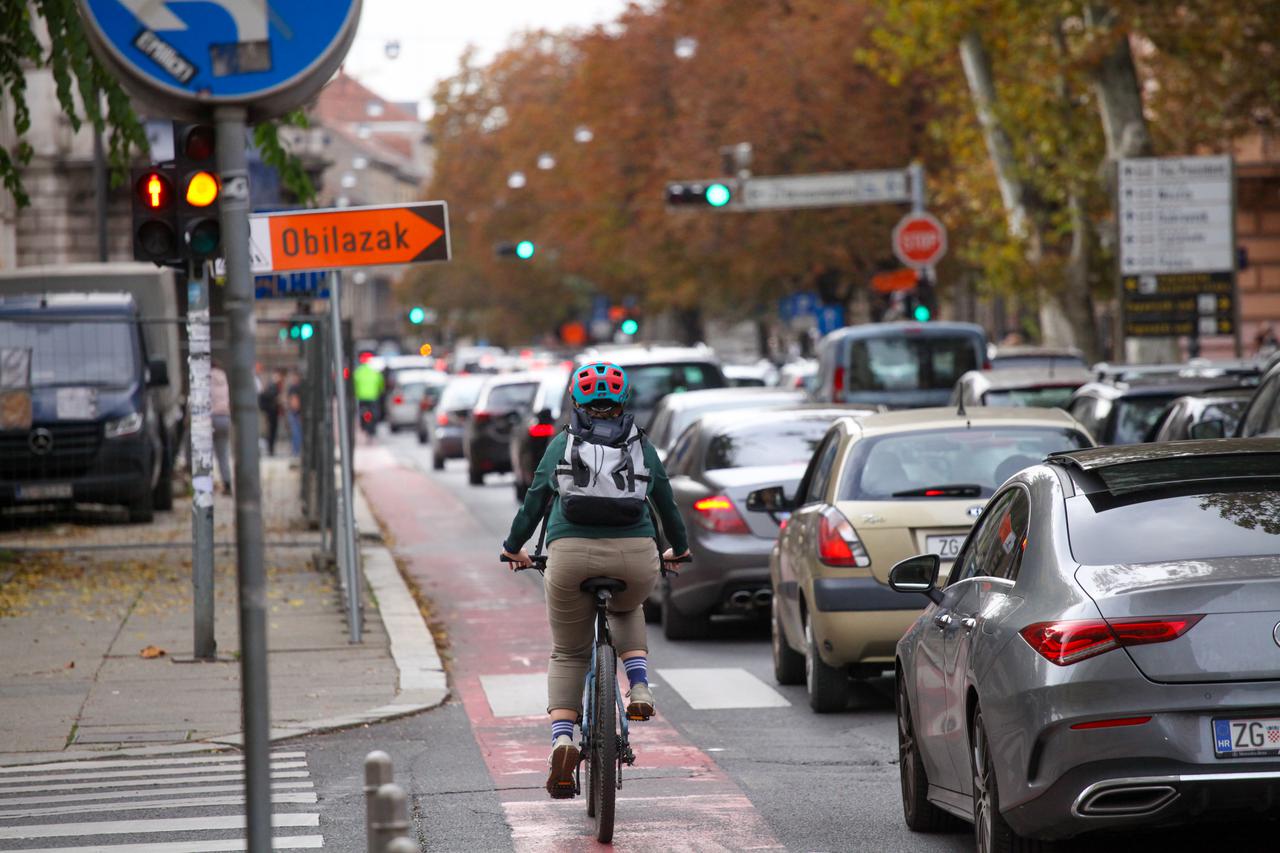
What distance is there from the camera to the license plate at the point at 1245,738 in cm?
630

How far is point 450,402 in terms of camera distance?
43.6m

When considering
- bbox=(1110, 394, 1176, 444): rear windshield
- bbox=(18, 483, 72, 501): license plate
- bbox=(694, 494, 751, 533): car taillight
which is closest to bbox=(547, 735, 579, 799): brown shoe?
bbox=(694, 494, 751, 533): car taillight

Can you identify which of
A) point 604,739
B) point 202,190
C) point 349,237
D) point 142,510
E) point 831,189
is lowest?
point 142,510

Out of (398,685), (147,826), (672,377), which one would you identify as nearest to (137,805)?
(147,826)

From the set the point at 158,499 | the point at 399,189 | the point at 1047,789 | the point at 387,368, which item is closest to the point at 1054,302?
the point at 158,499

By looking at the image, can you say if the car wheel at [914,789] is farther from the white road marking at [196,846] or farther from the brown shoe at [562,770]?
the white road marking at [196,846]

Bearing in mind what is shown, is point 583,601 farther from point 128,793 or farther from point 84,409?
point 84,409

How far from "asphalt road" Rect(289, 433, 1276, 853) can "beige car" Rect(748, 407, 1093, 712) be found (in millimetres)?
370

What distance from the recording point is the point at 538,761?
1030cm

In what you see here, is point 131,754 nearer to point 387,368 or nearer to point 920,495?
point 920,495

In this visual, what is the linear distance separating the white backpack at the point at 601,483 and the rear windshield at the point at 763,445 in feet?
22.6

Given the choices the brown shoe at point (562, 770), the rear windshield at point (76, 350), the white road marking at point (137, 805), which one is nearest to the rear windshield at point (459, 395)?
the rear windshield at point (76, 350)

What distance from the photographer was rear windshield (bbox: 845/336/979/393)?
26.7m

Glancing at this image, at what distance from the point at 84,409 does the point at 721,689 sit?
1165 cm
